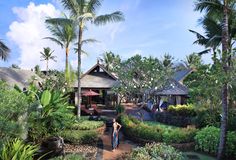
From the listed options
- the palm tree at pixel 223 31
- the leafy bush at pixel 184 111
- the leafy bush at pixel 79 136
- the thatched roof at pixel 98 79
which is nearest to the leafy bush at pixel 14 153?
the leafy bush at pixel 79 136

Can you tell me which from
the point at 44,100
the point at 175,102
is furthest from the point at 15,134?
the point at 175,102

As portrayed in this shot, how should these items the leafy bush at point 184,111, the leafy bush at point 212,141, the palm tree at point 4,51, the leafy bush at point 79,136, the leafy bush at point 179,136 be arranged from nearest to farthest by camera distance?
the leafy bush at point 212,141
the leafy bush at point 179,136
the leafy bush at point 79,136
the leafy bush at point 184,111
the palm tree at point 4,51

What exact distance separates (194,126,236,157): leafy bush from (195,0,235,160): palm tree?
1.56 ft

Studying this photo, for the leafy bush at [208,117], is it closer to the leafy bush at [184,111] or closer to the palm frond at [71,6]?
the leafy bush at [184,111]

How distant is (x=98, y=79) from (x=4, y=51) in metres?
9.56

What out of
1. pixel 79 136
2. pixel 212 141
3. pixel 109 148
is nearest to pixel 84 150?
pixel 79 136

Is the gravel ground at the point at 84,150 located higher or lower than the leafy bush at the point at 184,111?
lower

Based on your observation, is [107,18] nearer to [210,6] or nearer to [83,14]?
[83,14]

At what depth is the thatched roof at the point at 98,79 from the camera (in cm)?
2792

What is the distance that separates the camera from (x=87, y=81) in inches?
1130

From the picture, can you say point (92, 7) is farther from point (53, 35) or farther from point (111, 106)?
point (111, 106)

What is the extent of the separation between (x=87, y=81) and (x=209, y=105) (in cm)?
1526

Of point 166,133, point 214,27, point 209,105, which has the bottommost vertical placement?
point 166,133

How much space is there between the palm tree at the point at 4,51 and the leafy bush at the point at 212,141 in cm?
1791
